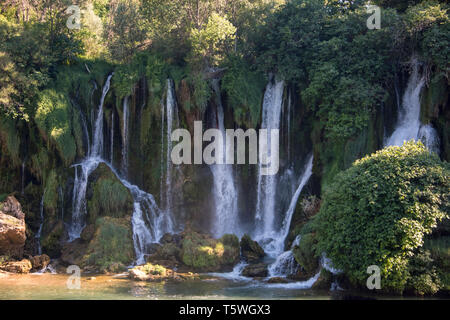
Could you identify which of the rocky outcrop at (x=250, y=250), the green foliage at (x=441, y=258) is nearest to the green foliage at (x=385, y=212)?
the green foliage at (x=441, y=258)

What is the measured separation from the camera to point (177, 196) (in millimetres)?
21125

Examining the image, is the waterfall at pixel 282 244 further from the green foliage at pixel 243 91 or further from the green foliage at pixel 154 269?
the green foliage at pixel 154 269

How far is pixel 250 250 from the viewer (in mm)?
18188

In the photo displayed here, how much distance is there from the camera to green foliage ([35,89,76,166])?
19.8m

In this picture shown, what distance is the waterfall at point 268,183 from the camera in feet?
66.9

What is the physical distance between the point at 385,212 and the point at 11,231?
12.5 metres

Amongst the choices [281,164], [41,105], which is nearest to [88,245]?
[41,105]

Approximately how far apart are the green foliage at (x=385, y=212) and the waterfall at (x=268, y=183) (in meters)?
6.01

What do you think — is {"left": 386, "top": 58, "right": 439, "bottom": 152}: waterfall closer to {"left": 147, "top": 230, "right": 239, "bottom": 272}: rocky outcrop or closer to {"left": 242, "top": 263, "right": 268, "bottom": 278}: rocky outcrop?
{"left": 242, "top": 263, "right": 268, "bottom": 278}: rocky outcrop

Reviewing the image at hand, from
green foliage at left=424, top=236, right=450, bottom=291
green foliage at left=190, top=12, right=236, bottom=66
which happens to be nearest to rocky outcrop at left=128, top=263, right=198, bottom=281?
green foliage at left=424, top=236, right=450, bottom=291

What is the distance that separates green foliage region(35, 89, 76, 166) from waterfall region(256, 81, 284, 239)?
8045 mm

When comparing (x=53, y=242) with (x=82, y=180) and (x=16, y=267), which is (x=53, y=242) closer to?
(x=16, y=267)
